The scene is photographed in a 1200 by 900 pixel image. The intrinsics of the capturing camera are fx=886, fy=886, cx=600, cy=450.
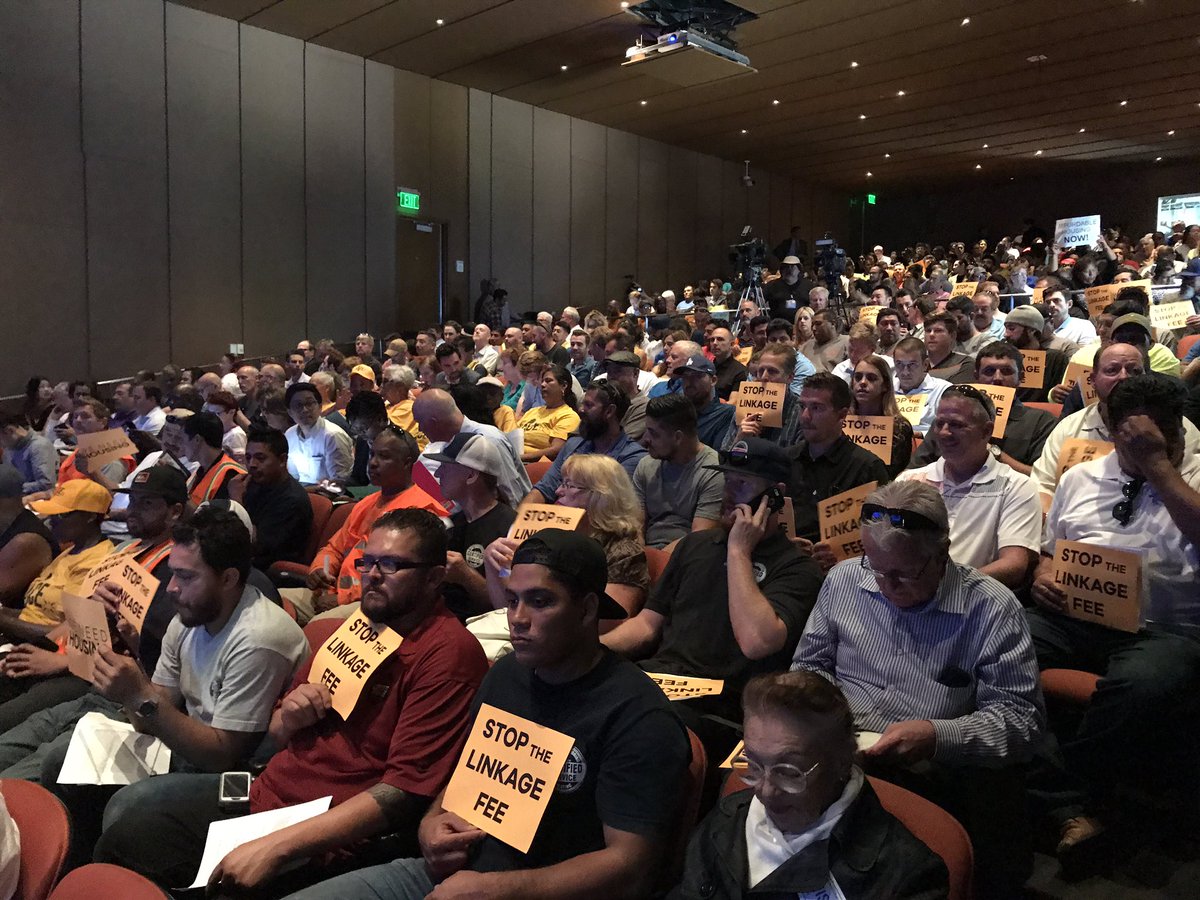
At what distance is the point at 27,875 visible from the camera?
5.24 ft

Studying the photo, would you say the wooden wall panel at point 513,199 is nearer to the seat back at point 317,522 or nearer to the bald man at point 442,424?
the seat back at point 317,522

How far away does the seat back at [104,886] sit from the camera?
4.84ft

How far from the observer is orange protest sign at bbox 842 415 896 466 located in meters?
4.12

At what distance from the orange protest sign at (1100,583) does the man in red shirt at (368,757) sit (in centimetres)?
181

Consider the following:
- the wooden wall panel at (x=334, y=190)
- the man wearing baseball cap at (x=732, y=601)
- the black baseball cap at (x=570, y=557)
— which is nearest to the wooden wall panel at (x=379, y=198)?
the wooden wall panel at (x=334, y=190)

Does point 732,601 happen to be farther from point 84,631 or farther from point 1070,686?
point 84,631

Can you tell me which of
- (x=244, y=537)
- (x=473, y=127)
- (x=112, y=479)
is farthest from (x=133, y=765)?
(x=473, y=127)

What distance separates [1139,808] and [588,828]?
1.96m

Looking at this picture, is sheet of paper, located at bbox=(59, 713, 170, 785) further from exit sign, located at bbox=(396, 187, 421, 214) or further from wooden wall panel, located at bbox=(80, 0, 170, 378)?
exit sign, located at bbox=(396, 187, 421, 214)

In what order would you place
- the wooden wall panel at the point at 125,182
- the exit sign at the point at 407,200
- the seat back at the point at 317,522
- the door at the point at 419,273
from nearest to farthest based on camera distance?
the seat back at the point at 317,522 < the wooden wall panel at the point at 125,182 < the exit sign at the point at 407,200 < the door at the point at 419,273

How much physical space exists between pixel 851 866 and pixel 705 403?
3738mm

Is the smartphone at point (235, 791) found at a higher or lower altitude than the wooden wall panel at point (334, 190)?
lower

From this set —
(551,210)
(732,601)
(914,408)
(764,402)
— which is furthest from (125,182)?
(732,601)

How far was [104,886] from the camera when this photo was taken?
150 cm
